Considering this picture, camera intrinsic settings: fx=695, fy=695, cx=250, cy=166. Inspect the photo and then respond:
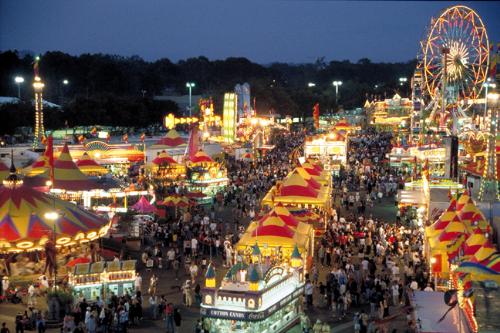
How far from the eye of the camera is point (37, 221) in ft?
61.0

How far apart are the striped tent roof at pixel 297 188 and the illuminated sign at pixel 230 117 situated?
22.2 meters

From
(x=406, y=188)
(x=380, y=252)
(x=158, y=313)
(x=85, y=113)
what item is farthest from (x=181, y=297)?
(x=85, y=113)

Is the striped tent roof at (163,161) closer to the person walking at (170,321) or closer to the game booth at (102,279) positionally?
the game booth at (102,279)

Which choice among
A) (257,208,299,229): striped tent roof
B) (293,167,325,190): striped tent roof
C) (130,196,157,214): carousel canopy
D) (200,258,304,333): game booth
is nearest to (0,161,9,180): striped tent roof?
(130,196,157,214): carousel canopy

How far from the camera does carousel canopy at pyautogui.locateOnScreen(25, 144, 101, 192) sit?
84.9 ft

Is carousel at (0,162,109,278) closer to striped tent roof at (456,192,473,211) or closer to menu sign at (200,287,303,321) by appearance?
menu sign at (200,287,303,321)

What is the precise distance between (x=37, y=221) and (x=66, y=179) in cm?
790

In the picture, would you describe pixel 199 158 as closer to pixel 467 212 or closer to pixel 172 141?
pixel 172 141

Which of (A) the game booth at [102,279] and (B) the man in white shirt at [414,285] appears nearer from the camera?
(A) the game booth at [102,279]

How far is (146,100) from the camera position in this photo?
6397 centimetres

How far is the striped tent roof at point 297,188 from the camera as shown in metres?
24.3

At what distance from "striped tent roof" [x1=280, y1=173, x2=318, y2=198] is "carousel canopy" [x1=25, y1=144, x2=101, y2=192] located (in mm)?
7338

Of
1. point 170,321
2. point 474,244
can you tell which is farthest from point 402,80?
point 170,321

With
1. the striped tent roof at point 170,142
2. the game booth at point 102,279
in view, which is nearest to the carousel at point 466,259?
the game booth at point 102,279
